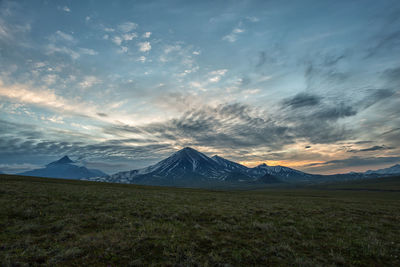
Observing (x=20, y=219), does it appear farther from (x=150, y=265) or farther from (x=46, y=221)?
(x=150, y=265)

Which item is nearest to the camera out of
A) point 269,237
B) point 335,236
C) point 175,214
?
point 269,237

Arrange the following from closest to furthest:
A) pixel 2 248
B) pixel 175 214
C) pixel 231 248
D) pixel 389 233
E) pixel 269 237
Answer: pixel 2 248
pixel 231 248
pixel 269 237
pixel 389 233
pixel 175 214

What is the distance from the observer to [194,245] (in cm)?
991

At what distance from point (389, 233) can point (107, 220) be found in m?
21.8

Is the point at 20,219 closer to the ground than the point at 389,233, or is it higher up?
higher up

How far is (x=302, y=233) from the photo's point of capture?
521 inches

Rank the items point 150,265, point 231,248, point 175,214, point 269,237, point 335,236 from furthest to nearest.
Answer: point 175,214 → point 335,236 → point 269,237 → point 231,248 → point 150,265

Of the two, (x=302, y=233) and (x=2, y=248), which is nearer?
(x=2, y=248)

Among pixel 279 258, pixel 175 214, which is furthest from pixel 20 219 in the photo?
pixel 279 258

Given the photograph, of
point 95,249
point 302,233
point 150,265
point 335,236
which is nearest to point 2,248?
point 95,249

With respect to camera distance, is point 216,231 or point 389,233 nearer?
point 216,231

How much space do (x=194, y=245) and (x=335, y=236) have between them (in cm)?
1031

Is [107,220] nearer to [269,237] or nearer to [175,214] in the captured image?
[175,214]

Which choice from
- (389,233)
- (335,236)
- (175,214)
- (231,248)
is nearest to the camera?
(231,248)
